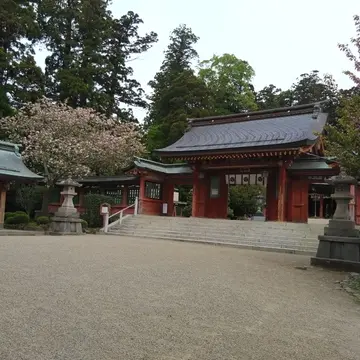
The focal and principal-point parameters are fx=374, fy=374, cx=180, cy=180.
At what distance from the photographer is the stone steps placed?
13391 mm

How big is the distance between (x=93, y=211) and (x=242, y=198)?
10706 mm

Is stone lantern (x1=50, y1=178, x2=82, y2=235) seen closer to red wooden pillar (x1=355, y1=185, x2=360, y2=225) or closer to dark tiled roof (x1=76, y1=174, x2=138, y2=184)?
dark tiled roof (x1=76, y1=174, x2=138, y2=184)

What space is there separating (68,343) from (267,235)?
12.2 m

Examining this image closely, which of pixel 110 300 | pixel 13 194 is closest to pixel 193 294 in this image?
pixel 110 300

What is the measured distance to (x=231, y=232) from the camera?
15.5m

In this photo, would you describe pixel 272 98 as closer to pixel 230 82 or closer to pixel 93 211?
pixel 230 82

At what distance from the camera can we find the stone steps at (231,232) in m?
13.4

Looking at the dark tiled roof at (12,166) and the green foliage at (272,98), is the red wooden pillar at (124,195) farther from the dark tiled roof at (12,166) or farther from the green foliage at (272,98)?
the green foliage at (272,98)

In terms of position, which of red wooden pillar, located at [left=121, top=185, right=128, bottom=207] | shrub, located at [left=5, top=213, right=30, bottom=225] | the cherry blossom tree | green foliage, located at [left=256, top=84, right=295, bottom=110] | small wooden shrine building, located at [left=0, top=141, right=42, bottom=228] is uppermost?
green foliage, located at [left=256, top=84, right=295, bottom=110]

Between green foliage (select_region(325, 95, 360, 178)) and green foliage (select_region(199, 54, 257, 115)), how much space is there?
28.5m

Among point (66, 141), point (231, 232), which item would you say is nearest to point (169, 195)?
point (66, 141)

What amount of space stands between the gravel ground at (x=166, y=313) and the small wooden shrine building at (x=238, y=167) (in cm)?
1038

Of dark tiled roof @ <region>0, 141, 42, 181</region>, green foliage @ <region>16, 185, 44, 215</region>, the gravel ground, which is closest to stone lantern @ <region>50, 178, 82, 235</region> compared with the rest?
dark tiled roof @ <region>0, 141, 42, 181</region>

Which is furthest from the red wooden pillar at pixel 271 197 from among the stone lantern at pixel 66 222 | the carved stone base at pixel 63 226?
the carved stone base at pixel 63 226
